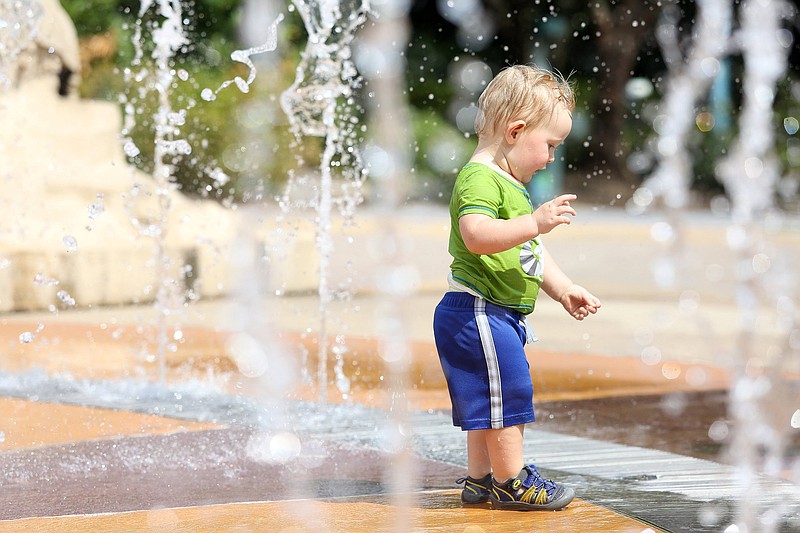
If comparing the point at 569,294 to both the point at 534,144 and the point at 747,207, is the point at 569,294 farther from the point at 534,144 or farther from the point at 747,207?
the point at 747,207

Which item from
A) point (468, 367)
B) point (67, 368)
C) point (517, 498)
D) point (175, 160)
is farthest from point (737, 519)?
point (175, 160)

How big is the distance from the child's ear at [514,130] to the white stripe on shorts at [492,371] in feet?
1.45

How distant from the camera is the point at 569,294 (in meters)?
3.11

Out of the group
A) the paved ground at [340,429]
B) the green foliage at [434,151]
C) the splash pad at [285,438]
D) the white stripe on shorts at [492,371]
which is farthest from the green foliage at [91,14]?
the white stripe on shorts at [492,371]

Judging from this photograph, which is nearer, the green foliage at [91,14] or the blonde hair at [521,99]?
the blonde hair at [521,99]

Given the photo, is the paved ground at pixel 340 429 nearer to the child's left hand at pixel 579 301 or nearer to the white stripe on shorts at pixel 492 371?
the white stripe on shorts at pixel 492 371

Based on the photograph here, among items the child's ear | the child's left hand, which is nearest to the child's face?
the child's ear

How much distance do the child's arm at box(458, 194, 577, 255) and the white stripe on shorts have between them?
7.4 inches

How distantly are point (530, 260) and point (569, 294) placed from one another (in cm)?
14

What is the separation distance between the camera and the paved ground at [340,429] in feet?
9.88

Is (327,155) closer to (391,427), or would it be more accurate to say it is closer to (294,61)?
(391,427)

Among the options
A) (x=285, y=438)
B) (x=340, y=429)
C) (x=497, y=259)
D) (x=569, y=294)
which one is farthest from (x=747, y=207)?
(x=497, y=259)

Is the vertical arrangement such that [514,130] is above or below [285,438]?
above

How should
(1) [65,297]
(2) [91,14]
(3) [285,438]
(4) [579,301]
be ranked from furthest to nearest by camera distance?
(2) [91,14] < (1) [65,297] < (3) [285,438] < (4) [579,301]
